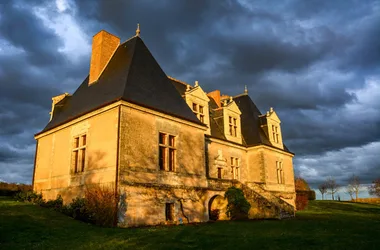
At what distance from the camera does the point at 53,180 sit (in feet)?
56.7

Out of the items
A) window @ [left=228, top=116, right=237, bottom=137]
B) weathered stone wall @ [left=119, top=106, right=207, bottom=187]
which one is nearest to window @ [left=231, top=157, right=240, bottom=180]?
window @ [left=228, top=116, right=237, bottom=137]

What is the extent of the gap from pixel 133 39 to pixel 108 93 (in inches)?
189

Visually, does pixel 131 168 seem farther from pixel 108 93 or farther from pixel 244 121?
pixel 244 121

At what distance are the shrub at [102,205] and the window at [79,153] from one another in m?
2.36

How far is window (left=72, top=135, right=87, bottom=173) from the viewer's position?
15.5m

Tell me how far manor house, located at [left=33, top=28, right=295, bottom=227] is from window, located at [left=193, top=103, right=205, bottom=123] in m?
0.07

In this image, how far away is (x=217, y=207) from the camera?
1898 centimetres

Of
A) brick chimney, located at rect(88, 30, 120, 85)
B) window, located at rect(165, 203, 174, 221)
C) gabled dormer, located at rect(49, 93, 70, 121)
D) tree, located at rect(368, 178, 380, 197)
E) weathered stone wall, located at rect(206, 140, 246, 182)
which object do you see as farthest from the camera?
tree, located at rect(368, 178, 380, 197)

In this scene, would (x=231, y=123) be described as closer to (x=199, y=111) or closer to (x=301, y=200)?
(x=199, y=111)

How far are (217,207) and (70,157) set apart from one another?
9.26m

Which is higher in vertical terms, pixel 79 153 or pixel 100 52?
pixel 100 52

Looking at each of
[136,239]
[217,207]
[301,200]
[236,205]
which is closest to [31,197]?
[217,207]

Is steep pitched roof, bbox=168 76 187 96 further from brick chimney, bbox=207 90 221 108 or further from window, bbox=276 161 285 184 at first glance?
window, bbox=276 161 285 184

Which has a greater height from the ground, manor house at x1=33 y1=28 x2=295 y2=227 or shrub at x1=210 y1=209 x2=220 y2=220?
manor house at x1=33 y1=28 x2=295 y2=227
